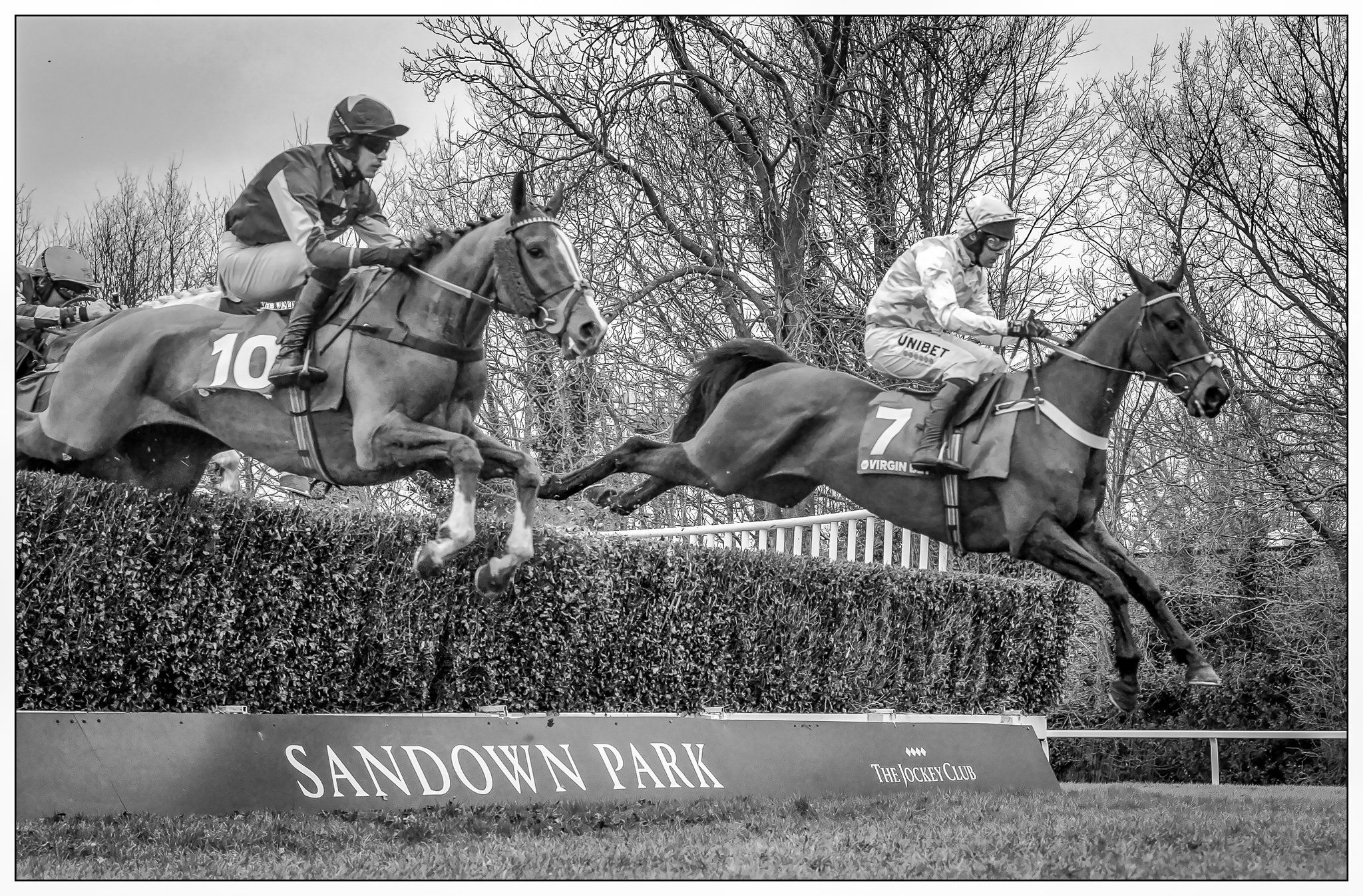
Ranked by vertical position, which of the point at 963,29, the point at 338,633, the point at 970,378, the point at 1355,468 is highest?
the point at 963,29

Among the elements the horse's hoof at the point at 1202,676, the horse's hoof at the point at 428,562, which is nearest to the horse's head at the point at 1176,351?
the horse's hoof at the point at 1202,676

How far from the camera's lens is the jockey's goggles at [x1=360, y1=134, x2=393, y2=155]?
6903 mm

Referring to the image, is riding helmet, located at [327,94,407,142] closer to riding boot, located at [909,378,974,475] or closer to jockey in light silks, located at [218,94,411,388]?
jockey in light silks, located at [218,94,411,388]

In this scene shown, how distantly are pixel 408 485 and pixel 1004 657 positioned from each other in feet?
22.4

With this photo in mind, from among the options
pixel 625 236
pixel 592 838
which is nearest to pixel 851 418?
pixel 592 838

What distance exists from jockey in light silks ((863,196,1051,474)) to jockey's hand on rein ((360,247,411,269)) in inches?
108

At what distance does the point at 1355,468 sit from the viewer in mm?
7898

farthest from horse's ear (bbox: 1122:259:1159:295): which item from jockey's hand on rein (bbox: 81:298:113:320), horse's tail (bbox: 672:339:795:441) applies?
jockey's hand on rein (bbox: 81:298:113:320)

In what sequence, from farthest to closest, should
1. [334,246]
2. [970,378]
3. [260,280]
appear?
[970,378], [260,280], [334,246]

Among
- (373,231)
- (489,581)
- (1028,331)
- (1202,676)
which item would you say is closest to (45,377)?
(373,231)

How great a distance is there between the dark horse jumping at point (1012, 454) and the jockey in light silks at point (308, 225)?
165cm

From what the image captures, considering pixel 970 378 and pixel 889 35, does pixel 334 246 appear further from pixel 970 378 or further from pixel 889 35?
pixel 889 35

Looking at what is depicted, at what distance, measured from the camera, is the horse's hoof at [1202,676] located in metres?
7.11

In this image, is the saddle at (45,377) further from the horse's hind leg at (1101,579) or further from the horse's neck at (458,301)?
the horse's hind leg at (1101,579)
